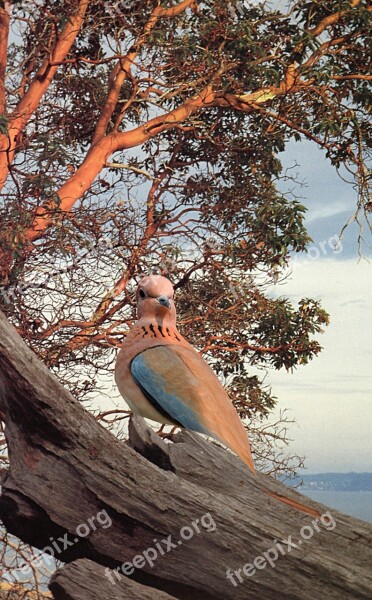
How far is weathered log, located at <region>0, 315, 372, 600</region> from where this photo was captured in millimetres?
3953

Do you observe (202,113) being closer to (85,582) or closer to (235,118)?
(235,118)

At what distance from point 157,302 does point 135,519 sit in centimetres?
120

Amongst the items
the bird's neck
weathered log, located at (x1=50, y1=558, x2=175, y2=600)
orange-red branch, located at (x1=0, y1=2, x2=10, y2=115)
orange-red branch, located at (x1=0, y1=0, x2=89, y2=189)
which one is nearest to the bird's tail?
the bird's neck

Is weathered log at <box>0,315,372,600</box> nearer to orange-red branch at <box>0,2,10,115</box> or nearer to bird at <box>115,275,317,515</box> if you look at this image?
bird at <box>115,275,317,515</box>

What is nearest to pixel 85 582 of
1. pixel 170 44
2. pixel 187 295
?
pixel 187 295

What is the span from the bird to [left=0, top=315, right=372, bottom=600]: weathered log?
1.04 ft

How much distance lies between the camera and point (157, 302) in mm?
4449

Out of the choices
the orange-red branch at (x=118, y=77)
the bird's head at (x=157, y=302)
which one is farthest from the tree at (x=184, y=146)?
the bird's head at (x=157, y=302)

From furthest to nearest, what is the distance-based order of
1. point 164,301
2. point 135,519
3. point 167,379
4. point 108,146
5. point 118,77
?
1. point 118,77
2. point 108,146
3. point 164,301
4. point 167,379
5. point 135,519

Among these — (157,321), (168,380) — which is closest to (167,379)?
(168,380)

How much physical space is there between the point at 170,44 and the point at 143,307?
6.99m

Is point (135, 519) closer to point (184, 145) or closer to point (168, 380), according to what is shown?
point (168, 380)

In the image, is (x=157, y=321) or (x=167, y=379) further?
(x=157, y=321)

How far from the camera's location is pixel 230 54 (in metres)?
11.1
